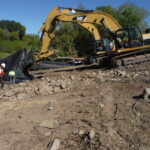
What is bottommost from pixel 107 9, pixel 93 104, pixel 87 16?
pixel 93 104

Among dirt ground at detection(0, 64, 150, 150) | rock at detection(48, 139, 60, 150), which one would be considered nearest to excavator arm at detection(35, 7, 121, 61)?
dirt ground at detection(0, 64, 150, 150)

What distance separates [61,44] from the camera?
2911cm

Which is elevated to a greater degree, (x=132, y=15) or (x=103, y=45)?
(x=132, y=15)

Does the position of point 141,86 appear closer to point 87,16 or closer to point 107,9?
point 87,16

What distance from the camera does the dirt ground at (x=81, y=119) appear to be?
409 cm

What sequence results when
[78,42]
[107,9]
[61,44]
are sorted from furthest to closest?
[107,9] < [78,42] < [61,44]

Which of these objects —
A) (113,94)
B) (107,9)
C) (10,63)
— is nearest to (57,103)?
(113,94)

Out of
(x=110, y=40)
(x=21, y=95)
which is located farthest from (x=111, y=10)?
(x=21, y=95)

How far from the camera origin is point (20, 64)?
11.6 m

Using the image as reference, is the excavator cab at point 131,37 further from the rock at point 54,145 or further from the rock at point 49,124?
the rock at point 54,145

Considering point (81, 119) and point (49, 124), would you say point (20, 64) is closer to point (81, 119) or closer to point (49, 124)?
point (49, 124)

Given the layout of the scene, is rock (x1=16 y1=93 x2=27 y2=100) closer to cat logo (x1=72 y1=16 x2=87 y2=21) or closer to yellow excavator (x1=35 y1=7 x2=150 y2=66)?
yellow excavator (x1=35 y1=7 x2=150 y2=66)

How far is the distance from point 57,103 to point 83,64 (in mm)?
10011

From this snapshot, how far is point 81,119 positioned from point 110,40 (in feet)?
29.6
